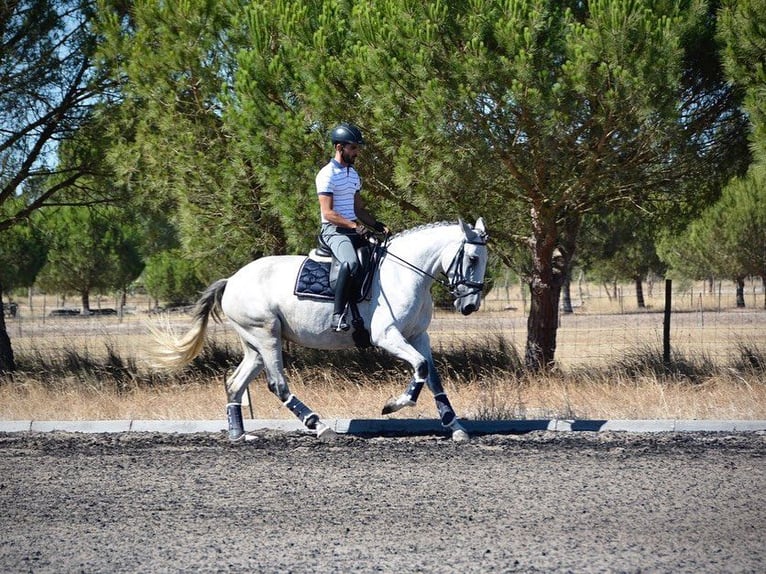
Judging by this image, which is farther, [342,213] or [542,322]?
[542,322]

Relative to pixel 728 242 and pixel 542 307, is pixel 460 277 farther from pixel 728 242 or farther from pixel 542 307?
pixel 728 242

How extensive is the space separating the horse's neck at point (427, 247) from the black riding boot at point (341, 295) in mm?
599

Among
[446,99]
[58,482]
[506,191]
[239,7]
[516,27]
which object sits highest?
[239,7]

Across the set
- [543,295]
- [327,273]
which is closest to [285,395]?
[327,273]

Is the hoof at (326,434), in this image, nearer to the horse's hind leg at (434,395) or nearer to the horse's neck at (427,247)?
the horse's hind leg at (434,395)

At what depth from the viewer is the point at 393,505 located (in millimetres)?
6523

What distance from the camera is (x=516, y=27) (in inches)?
Result: 445

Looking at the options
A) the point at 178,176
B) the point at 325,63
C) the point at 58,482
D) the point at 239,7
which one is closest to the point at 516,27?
the point at 325,63

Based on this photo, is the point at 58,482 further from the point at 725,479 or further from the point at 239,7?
the point at 239,7

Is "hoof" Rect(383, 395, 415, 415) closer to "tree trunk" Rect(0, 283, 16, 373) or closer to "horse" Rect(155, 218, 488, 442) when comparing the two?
"horse" Rect(155, 218, 488, 442)

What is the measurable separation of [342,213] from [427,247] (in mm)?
948

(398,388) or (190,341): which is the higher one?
(190,341)

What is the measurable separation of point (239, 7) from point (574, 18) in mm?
5085

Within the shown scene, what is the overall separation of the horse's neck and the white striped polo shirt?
0.63m
